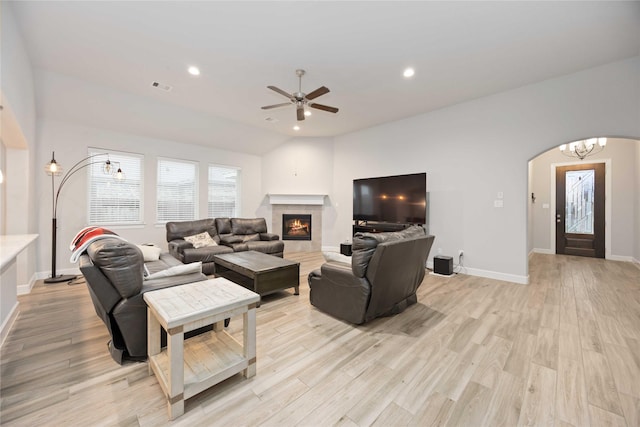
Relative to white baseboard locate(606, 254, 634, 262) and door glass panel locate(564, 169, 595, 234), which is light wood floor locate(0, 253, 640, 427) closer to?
white baseboard locate(606, 254, 634, 262)

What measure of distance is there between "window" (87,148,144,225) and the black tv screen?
16.0 feet

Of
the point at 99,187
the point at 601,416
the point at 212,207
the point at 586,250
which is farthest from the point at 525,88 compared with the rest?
the point at 99,187

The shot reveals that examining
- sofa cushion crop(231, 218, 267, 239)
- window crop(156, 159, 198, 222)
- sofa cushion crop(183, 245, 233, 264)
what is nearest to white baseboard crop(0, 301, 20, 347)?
sofa cushion crop(183, 245, 233, 264)

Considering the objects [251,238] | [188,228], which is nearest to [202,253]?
[188,228]

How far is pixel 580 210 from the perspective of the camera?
638 cm

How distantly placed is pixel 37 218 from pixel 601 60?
351 inches

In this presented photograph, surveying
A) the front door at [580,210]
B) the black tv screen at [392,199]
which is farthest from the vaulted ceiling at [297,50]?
the front door at [580,210]

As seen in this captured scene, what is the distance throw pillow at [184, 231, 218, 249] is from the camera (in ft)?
16.2

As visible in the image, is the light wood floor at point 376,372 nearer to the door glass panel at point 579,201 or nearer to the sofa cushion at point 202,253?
the sofa cushion at point 202,253

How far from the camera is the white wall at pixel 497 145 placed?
352cm

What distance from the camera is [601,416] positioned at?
1531 mm

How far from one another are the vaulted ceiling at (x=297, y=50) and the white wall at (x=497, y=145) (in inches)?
11.1

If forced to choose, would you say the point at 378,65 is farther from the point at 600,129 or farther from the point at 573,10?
the point at 600,129

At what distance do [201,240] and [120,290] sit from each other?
3.23 metres
